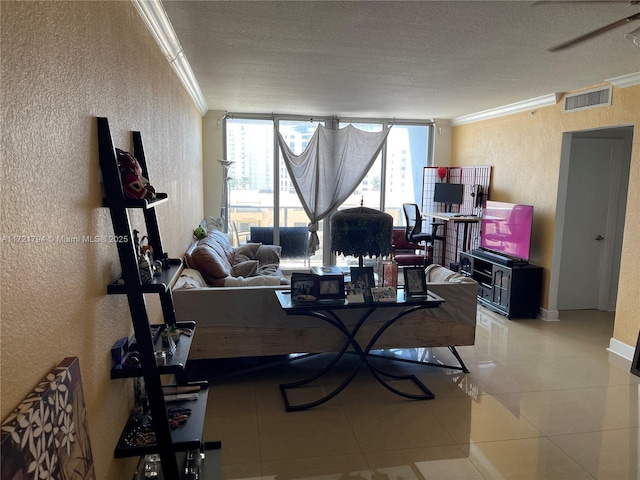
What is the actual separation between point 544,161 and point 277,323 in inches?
143

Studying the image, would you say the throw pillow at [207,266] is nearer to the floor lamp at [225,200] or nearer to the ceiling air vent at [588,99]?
the floor lamp at [225,200]

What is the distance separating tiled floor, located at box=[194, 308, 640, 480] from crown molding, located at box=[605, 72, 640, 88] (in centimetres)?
238

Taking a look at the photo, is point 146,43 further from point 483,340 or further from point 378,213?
point 483,340

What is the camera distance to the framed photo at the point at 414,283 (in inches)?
128

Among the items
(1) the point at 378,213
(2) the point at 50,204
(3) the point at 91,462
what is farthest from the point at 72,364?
(1) the point at 378,213

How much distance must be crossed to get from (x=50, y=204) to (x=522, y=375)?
3.55 m

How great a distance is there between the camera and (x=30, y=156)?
118 centimetres

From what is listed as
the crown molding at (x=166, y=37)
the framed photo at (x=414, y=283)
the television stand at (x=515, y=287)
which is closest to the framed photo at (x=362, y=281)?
the framed photo at (x=414, y=283)

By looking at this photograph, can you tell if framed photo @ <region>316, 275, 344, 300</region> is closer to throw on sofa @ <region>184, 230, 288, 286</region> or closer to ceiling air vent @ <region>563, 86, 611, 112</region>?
throw on sofa @ <region>184, 230, 288, 286</region>

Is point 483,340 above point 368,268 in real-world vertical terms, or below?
below

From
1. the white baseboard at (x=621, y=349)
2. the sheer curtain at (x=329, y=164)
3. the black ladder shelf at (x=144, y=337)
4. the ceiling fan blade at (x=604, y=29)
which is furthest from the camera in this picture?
the sheer curtain at (x=329, y=164)

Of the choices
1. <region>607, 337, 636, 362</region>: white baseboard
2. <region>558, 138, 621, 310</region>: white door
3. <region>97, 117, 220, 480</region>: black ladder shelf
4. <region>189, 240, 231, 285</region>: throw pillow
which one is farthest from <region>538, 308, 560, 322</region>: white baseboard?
<region>97, 117, 220, 480</region>: black ladder shelf

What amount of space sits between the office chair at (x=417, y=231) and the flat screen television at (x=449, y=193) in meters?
0.35

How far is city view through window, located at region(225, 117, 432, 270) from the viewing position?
6.94 m
